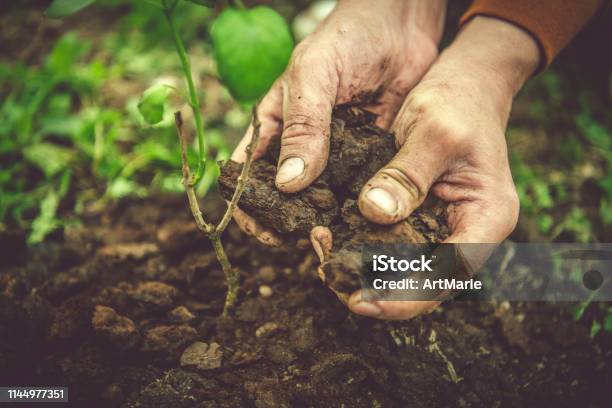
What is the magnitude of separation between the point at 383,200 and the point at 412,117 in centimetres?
55

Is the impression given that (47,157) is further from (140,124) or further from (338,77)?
(338,77)

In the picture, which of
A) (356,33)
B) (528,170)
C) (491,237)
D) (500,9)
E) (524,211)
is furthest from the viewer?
(528,170)

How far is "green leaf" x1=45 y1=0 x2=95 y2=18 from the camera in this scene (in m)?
1.13

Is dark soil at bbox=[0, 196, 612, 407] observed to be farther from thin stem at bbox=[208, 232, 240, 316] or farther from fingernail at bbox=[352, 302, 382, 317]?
fingernail at bbox=[352, 302, 382, 317]

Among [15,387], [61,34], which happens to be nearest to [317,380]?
[15,387]

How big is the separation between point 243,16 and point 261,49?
0.35ft

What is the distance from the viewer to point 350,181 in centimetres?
177

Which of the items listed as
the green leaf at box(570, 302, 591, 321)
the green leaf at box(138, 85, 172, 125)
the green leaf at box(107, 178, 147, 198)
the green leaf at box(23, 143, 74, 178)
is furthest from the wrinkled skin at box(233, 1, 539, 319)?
the green leaf at box(23, 143, 74, 178)

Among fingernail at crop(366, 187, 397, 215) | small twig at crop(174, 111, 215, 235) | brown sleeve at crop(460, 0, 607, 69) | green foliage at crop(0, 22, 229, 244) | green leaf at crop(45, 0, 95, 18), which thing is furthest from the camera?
green foliage at crop(0, 22, 229, 244)

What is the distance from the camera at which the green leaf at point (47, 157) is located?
2637mm

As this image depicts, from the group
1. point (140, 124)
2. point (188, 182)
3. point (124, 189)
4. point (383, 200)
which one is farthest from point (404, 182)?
point (140, 124)

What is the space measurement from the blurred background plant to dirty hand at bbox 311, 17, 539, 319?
76 cm

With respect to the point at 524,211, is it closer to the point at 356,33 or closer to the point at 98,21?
the point at 356,33

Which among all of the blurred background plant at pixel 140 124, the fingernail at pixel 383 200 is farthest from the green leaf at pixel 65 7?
the fingernail at pixel 383 200
